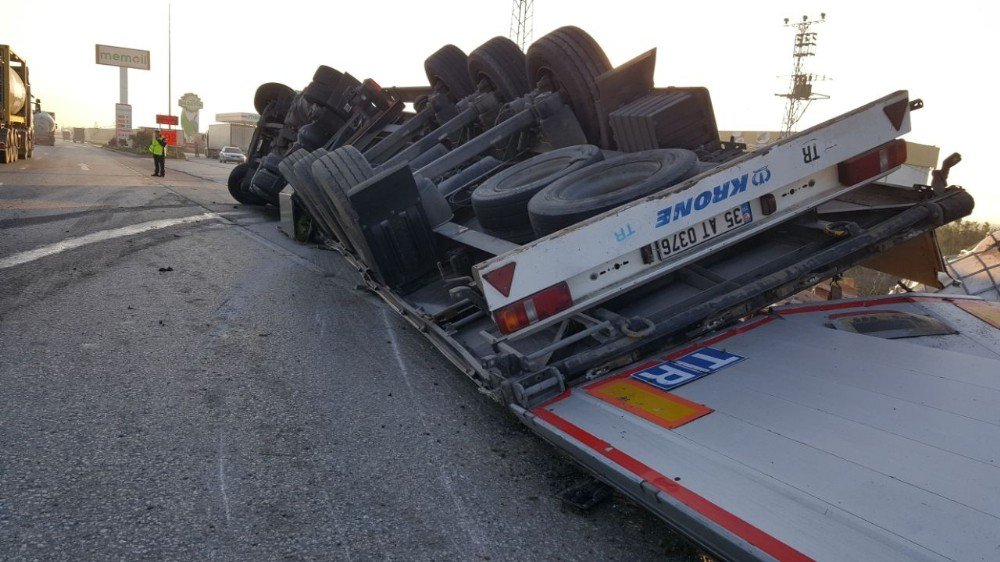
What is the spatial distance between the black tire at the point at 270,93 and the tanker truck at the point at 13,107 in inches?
525

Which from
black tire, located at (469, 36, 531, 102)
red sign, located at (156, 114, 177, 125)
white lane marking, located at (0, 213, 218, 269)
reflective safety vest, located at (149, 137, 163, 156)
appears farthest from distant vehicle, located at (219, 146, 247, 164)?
black tire, located at (469, 36, 531, 102)

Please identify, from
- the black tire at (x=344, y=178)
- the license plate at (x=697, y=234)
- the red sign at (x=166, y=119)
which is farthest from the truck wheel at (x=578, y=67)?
the red sign at (x=166, y=119)

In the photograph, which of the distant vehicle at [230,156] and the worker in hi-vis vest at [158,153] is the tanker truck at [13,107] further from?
the distant vehicle at [230,156]

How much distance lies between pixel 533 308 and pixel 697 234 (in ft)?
3.01

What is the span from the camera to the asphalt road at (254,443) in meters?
2.30

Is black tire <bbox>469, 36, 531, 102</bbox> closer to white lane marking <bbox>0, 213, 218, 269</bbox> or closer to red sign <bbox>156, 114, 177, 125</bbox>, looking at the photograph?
white lane marking <bbox>0, 213, 218, 269</bbox>

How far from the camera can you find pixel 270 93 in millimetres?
12328

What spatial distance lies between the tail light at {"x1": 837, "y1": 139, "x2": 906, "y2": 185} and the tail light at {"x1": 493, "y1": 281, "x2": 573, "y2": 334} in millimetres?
1692

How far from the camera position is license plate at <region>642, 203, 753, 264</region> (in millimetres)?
3221

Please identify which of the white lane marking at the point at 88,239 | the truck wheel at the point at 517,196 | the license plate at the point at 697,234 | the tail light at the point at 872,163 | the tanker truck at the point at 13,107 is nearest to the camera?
the license plate at the point at 697,234

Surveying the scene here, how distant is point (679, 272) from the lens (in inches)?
144

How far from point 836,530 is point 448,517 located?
1.29m

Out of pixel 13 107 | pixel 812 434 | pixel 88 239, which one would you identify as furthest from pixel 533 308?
pixel 13 107

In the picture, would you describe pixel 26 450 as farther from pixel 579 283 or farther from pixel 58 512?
pixel 579 283
